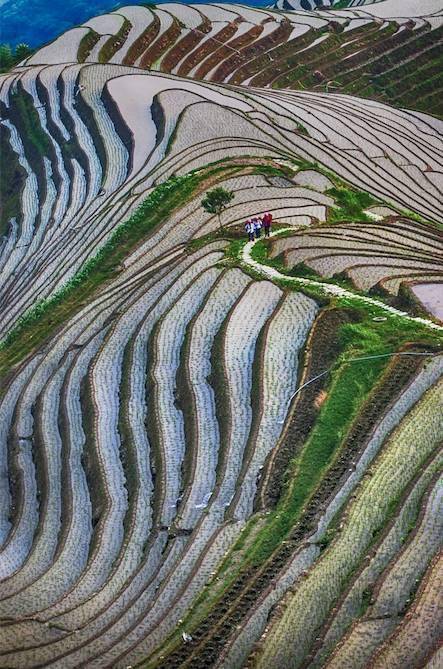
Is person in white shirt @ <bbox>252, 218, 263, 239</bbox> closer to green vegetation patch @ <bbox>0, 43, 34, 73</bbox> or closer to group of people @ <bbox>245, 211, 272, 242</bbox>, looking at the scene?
group of people @ <bbox>245, 211, 272, 242</bbox>

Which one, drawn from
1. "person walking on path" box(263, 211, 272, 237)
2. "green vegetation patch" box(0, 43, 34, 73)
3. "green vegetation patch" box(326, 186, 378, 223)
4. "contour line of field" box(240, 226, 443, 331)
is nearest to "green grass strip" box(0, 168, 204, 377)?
"green vegetation patch" box(326, 186, 378, 223)

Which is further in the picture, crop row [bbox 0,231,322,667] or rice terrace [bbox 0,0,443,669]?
crop row [bbox 0,231,322,667]

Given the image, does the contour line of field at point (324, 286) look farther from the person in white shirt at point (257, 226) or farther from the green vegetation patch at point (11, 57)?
the green vegetation patch at point (11, 57)

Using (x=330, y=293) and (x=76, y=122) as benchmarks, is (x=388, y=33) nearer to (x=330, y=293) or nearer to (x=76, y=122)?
(x=76, y=122)

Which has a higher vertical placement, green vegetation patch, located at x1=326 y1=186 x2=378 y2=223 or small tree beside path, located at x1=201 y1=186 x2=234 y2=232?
green vegetation patch, located at x1=326 y1=186 x2=378 y2=223

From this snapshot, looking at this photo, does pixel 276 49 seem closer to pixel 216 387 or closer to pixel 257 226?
pixel 257 226

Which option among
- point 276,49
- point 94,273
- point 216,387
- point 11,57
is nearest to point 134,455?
point 216,387

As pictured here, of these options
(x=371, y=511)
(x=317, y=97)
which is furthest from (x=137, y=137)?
(x=371, y=511)
